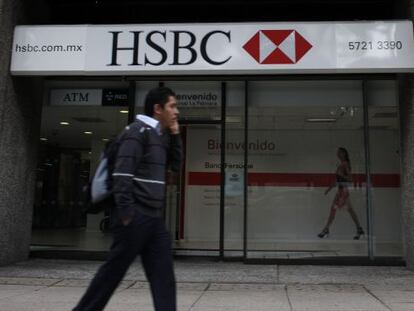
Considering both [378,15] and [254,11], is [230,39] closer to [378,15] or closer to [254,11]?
[254,11]

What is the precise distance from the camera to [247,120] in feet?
31.5

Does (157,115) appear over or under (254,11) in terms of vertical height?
under

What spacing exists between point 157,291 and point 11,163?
539 centimetres

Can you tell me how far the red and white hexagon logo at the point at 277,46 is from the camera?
820cm

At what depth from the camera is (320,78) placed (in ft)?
30.3

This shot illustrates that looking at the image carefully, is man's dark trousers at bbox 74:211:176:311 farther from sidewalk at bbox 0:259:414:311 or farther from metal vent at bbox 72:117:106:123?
metal vent at bbox 72:117:106:123

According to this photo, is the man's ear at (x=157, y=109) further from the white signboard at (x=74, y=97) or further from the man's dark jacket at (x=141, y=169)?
the white signboard at (x=74, y=97)

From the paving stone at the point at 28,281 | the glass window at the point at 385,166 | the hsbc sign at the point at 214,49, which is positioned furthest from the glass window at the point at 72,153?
the glass window at the point at 385,166

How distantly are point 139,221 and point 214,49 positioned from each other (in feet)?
16.2

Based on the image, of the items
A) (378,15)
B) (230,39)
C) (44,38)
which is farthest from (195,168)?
(378,15)

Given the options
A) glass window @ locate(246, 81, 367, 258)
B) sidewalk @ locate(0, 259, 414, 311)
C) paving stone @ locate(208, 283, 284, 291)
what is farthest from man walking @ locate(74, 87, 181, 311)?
glass window @ locate(246, 81, 367, 258)

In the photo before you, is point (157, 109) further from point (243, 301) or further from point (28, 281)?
point (28, 281)

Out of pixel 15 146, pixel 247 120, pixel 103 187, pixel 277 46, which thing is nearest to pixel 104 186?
pixel 103 187

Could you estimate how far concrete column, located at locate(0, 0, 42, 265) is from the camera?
8320mm
